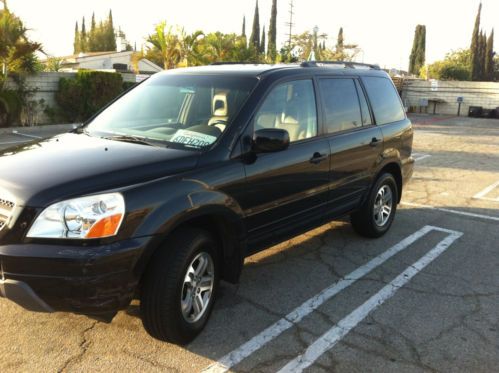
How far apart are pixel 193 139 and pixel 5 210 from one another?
131 cm

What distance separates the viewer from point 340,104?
461 cm

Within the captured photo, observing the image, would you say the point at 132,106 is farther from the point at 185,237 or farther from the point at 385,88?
the point at 385,88

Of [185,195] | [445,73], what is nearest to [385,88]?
[185,195]

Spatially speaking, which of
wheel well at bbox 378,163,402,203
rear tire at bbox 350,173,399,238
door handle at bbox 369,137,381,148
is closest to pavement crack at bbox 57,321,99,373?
rear tire at bbox 350,173,399,238

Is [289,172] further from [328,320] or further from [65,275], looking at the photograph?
[65,275]

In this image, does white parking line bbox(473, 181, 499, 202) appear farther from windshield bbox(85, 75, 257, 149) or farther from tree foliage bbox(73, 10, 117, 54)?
tree foliage bbox(73, 10, 117, 54)

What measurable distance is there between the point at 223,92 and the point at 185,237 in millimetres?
1315

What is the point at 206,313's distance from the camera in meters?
3.35

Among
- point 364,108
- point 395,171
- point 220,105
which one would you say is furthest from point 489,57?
point 220,105

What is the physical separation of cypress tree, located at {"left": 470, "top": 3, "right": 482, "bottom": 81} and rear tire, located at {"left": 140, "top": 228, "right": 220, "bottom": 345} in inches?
1983

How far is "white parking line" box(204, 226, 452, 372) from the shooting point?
3.04 meters

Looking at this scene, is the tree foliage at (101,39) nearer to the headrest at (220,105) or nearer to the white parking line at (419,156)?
the white parking line at (419,156)

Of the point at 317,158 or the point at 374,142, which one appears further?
the point at 374,142

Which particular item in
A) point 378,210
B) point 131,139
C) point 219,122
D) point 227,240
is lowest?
point 378,210
